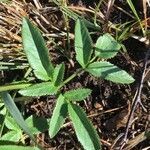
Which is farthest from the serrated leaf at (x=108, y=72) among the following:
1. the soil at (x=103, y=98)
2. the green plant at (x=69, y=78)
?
the soil at (x=103, y=98)

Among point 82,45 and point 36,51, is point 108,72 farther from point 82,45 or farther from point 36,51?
point 36,51

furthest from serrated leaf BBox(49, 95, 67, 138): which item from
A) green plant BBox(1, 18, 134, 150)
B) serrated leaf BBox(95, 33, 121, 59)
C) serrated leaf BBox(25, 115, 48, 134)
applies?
serrated leaf BBox(95, 33, 121, 59)

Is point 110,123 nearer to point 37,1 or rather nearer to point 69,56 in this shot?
point 69,56

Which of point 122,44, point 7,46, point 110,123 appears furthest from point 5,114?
point 122,44

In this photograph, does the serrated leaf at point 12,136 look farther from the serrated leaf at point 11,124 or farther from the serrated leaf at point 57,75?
the serrated leaf at point 57,75

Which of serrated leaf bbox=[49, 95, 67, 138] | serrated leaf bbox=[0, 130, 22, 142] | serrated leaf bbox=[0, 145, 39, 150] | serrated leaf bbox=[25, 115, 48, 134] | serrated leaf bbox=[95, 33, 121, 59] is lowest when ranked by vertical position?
serrated leaf bbox=[0, 145, 39, 150]

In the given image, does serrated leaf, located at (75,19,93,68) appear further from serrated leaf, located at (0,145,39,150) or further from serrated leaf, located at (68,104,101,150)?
serrated leaf, located at (0,145,39,150)
